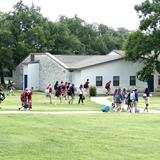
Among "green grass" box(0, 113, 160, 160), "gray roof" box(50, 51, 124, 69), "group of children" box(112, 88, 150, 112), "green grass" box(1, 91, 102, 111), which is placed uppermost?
"gray roof" box(50, 51, 124, 69)

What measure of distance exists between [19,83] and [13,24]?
28.2 feet

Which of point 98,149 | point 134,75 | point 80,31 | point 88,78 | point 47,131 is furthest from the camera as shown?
point 80,31

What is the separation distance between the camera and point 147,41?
62.2 m

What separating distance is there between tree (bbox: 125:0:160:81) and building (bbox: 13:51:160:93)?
1.75 meters

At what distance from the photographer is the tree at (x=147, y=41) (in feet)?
204

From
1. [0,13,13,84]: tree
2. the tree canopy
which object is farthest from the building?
the tree canopy

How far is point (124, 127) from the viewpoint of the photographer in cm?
2242

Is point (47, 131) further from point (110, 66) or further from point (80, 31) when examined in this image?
point (80, 31)

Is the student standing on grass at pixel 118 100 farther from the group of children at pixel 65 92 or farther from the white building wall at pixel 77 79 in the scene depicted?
the white building wall at pixel 77 79

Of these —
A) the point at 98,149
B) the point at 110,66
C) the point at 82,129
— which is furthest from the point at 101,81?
the point at 98,149

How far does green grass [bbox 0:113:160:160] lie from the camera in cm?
1503

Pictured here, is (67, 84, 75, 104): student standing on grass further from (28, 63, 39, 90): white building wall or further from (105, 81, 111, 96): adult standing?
(28, 63, 39, 90): white building wall

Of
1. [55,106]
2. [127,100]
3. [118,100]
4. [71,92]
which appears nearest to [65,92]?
[71,92]

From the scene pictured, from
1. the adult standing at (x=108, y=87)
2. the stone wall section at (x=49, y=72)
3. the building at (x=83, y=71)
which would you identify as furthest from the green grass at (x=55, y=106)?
the stone wall section at (x=49, y=72)
